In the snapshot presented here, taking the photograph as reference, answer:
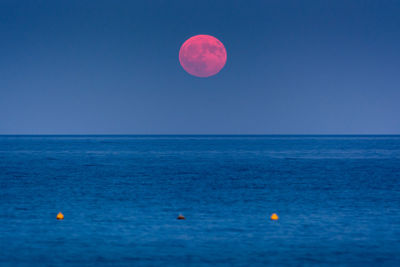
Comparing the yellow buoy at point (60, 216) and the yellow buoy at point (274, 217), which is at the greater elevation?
the yellow buoy at point (274, 217)

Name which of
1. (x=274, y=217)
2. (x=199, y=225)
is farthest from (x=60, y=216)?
(x=274, y=217)

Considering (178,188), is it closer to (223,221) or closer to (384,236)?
(223,221)

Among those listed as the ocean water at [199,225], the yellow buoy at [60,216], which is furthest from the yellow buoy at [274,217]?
the yellow buoy at [60,216]

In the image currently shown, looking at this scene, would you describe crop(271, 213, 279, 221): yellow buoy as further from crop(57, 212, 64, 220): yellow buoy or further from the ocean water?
crop(57, 212, 64, 220): yellow buoy

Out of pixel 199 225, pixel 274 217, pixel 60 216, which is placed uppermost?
pixel 274 217

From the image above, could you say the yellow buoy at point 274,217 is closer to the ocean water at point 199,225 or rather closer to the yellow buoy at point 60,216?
the ocean water at point 199,225

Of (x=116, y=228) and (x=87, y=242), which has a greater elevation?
(x=116, y=228)

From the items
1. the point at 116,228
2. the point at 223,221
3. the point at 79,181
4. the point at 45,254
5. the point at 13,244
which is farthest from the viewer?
the point at 79,181

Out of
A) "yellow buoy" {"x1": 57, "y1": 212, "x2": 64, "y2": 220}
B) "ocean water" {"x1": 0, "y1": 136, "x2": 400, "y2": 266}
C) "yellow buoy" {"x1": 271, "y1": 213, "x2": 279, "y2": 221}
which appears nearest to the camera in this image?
"ocean water" {"x1": 0, "y1": 136, "x2": 400, "y2": 266}

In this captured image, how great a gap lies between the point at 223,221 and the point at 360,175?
2742cm

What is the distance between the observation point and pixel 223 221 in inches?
789

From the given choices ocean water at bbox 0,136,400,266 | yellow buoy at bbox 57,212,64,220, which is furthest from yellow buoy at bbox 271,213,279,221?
yellow buoy at bbox 57,212,64,220

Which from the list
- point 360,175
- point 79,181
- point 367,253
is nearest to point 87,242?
point 367,253

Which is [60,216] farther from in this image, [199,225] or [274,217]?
[274,217]
